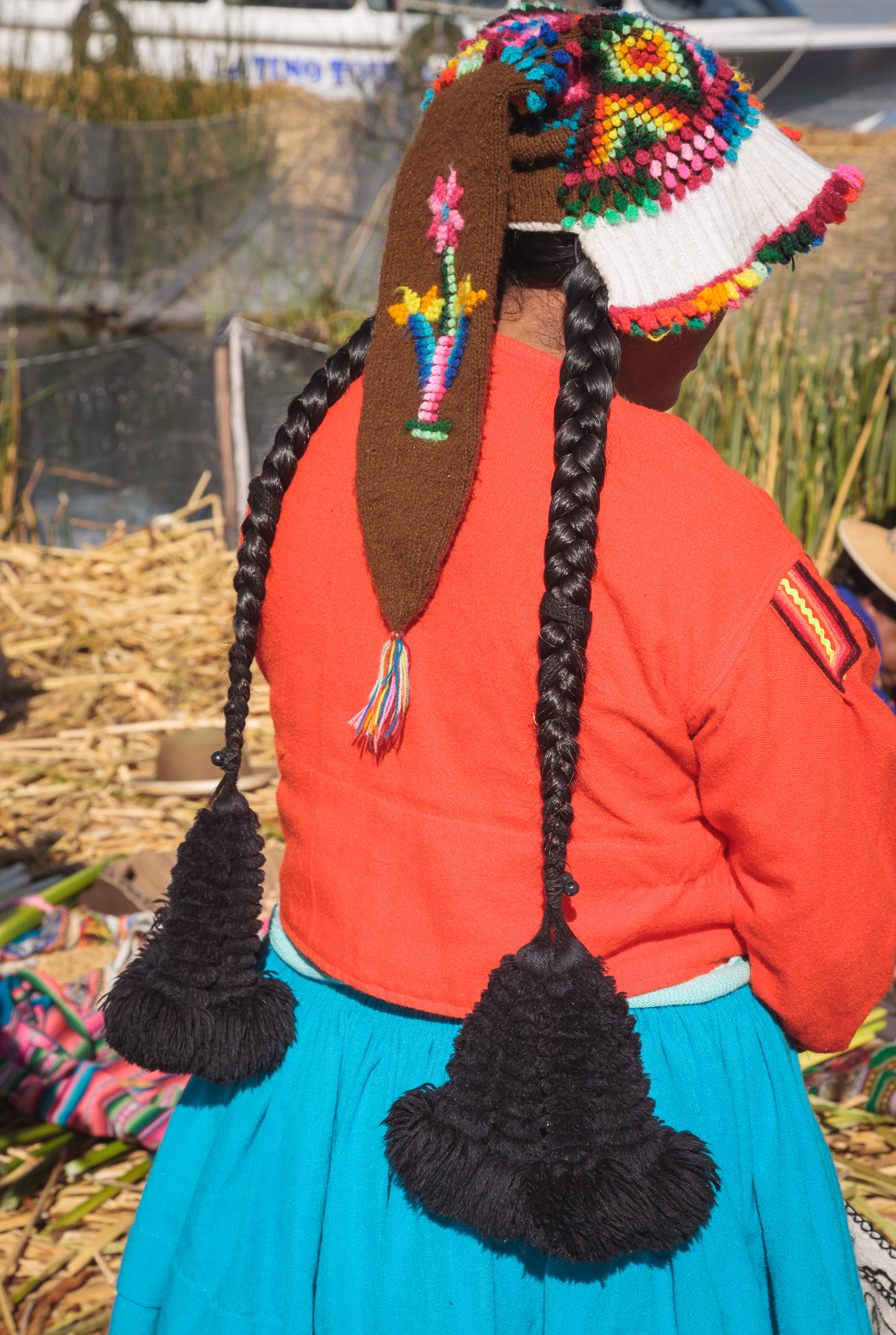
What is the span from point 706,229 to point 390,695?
0.54 metres

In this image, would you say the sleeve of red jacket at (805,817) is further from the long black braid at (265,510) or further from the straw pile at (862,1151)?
the straw pile at (862,1151)

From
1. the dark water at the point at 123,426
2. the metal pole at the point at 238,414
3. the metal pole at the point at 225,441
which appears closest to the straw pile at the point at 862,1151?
the metal pole at the point at 238,414

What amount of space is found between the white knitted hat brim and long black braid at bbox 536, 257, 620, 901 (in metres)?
0.03

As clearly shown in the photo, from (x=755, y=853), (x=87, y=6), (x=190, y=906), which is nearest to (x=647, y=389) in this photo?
(x=755, y=853)

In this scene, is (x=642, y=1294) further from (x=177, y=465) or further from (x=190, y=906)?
(x=177, y=465)

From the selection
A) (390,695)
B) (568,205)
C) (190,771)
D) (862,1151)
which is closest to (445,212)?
(568,205)

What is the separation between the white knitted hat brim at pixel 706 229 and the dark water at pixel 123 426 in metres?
4.66

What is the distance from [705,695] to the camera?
0.98 m

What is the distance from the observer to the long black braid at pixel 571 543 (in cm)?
97

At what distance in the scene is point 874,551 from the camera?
3268 millimetres

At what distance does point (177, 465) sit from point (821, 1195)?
16.4ft

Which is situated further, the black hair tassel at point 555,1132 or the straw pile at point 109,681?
the straw pile at point 109,681

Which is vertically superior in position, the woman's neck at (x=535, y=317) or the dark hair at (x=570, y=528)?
the woman's neck at (x=535, y=317)

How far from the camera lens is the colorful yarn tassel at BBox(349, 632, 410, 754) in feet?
3.55
